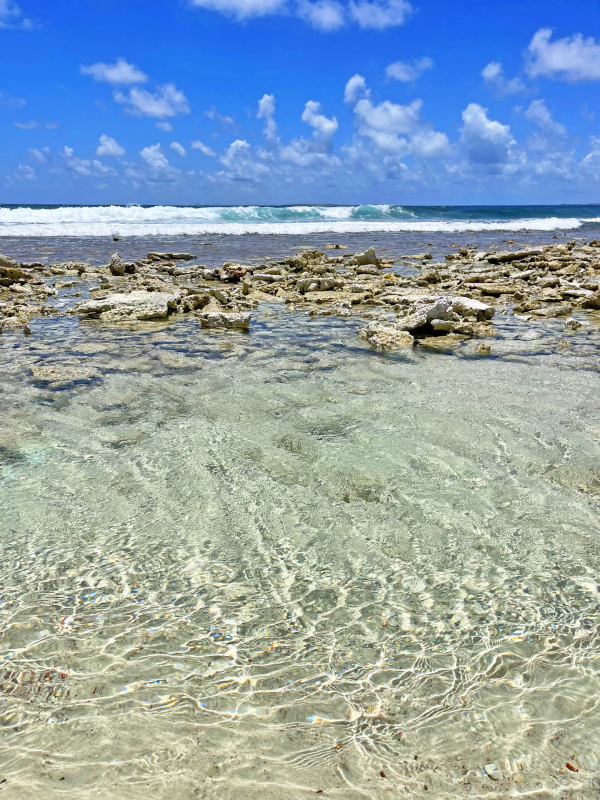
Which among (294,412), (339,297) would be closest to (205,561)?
(294,412)

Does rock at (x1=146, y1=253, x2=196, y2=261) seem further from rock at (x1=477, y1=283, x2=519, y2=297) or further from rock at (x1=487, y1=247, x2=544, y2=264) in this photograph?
rock at (x1=477, y1=283, x2=519, y2=297)

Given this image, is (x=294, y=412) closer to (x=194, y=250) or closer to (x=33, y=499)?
(x=33, y=499)

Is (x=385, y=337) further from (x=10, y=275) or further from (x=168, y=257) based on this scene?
(x=168, y=257)

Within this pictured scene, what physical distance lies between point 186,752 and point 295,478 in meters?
1.88

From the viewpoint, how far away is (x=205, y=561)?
2.56 m

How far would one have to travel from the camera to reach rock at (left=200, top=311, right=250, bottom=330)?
8055 millimetres

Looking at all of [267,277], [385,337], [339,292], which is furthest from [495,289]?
[385,337]

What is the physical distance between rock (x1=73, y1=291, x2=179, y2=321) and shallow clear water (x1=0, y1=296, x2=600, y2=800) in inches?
161

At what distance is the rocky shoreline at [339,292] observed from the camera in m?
8.03

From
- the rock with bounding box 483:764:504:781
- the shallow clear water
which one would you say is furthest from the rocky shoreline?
the rock with bounding box 483:764:504:781

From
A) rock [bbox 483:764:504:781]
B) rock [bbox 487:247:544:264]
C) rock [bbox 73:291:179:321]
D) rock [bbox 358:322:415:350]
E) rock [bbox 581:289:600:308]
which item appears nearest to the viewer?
rock [bbox 483:764:504:781]

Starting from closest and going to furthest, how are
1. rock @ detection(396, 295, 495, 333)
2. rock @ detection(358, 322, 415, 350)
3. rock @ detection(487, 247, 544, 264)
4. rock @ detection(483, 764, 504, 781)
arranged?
1. rock @ detection(483, 764, 504, 781)
2. rock @ detection(358, 322, 415, 350)
3. rock @ detection(396, 295, 495, 333)
4. rock @ detection(487, 247, 544, 264)

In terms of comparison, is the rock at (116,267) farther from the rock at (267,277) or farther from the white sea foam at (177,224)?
the white sea foam at (177,224)

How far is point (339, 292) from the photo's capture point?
11070mm
